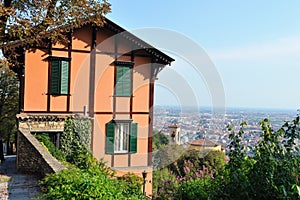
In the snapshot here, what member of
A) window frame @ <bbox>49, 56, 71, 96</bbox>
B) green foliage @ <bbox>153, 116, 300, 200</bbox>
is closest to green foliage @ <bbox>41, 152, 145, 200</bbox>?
green foliage @ <bbox>153, 116, 300, 200</bbox>

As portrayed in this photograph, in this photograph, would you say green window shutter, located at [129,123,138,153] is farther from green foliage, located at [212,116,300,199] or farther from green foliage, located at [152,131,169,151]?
green foliage, located at [212,116,300,199]

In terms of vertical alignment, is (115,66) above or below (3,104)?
above

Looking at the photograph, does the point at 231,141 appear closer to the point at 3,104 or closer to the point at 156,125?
the point at 156,125

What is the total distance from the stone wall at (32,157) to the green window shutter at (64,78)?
2293 mm

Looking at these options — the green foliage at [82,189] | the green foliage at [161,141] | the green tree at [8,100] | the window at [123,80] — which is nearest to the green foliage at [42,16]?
the window at [123,80]

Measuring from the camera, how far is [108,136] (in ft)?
44.7

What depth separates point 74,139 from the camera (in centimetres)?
1266

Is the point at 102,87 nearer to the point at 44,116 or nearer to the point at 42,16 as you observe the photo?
the point at 44,116

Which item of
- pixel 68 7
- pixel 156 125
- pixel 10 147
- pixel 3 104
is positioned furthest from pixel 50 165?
pixel 10 147

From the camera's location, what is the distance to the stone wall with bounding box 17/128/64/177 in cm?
814

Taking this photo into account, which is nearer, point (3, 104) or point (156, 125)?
point (156, 125)

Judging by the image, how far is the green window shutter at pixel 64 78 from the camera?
12724 mm

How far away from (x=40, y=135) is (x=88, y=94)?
261 centimetres

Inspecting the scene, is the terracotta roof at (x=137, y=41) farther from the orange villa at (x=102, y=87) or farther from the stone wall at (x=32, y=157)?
the stone wall at (x=32, y=157)
